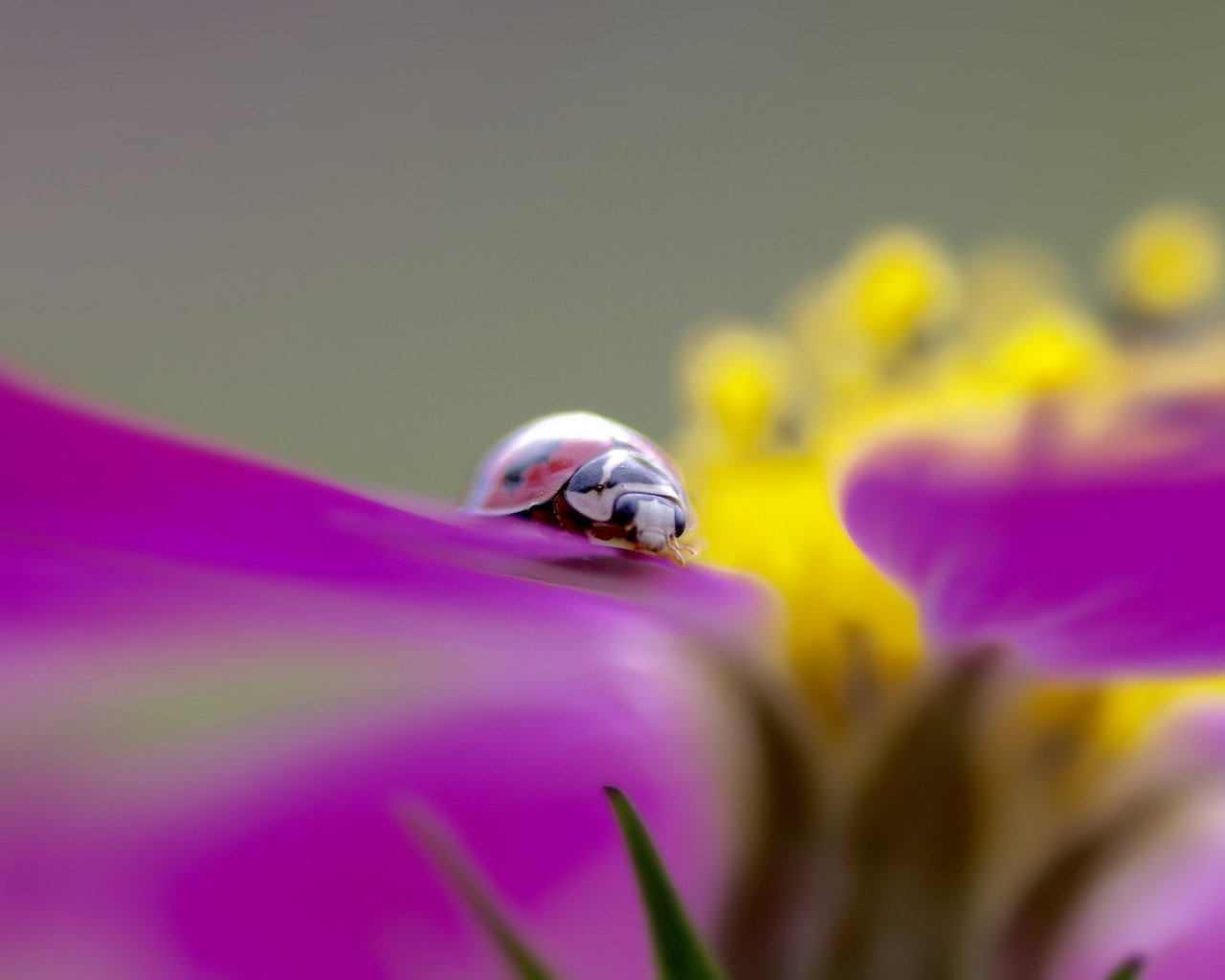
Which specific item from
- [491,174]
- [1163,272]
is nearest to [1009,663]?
[1163,272]

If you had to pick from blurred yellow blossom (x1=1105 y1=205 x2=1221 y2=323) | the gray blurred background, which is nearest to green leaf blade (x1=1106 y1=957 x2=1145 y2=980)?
blurred yellow blossom (x1=1105 y1=205 x2=1221 y2=323)

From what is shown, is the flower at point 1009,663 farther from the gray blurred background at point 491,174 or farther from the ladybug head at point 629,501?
the gray blurred background at point 491,174

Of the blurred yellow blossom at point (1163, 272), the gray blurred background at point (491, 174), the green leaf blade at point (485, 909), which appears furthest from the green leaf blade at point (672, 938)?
the gray blurred background at point (491, 174)

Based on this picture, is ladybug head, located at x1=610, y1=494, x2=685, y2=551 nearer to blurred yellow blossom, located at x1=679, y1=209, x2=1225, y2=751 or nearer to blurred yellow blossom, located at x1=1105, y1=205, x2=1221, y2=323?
blurred yellow blossom, located at x1=679, y1=209, x2=1225, y2=751

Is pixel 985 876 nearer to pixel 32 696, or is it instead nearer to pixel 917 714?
pixel 917 714

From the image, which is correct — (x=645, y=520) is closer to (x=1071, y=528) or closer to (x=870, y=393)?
(x=1071, y=528)

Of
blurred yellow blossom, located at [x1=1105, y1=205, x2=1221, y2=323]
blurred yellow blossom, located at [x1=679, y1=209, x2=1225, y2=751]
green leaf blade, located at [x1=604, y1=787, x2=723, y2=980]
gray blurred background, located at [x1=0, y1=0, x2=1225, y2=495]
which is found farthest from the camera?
gray blurred background, located at [x1=0, y1=0, x2=1225, y2=495]
